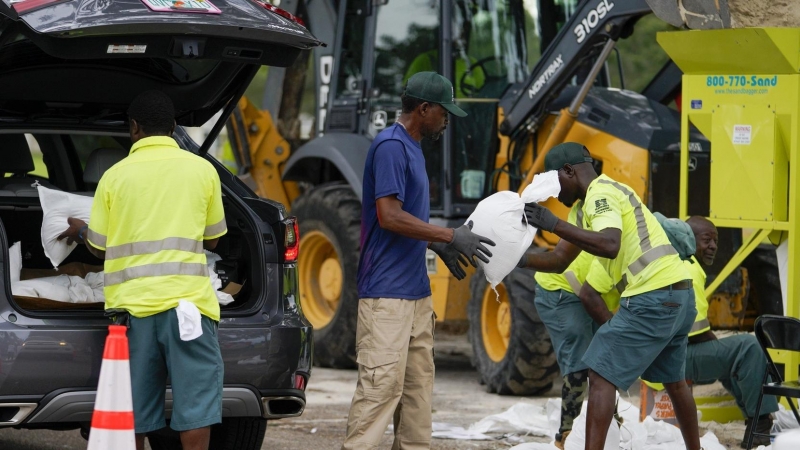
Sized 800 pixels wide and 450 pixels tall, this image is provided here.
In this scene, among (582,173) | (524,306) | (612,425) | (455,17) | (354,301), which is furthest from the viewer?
(354,301)

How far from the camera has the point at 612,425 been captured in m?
6.29

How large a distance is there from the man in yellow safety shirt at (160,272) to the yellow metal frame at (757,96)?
345 centimetres

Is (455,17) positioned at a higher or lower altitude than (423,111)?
higher

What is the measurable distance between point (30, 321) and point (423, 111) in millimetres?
1827

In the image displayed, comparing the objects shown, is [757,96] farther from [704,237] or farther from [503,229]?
[503,229]

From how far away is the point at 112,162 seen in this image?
618 centimetres

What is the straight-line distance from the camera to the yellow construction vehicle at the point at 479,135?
8773 mm

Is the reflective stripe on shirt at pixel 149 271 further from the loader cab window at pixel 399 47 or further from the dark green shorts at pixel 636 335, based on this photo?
the loader cab window at pixel 399 47

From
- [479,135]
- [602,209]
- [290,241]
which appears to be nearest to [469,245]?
[602,209]

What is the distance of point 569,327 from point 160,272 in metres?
2.55

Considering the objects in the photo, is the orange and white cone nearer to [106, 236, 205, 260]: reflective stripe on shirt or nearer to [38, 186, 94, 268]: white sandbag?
[106, 236, 205, 260]: reflective stripe on shirt

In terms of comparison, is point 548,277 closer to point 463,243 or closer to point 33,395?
point 463,243

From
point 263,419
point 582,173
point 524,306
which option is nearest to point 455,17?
point 524,306

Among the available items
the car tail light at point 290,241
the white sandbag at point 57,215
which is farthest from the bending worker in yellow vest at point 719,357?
the white sandbag at point 57,215
